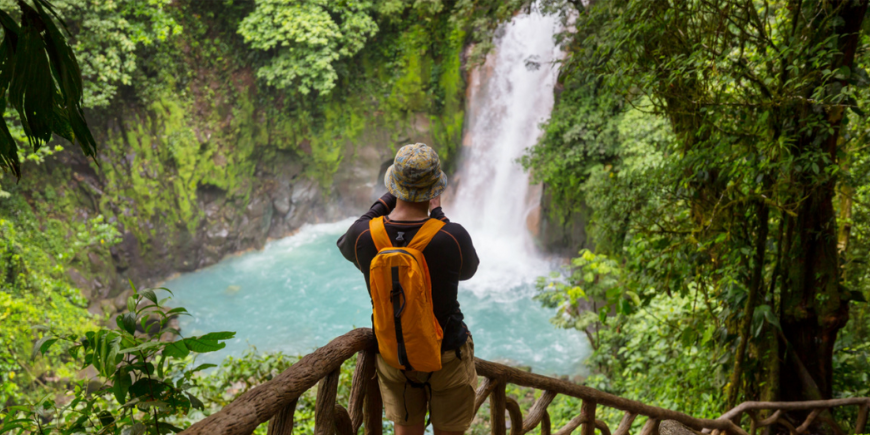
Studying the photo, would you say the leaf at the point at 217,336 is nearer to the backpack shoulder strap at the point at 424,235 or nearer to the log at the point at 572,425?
the backpack shoulder strap at the point at 424,235

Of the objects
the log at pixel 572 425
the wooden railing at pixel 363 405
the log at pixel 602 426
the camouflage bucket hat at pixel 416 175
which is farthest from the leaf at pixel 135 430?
the log at pixel 602 426

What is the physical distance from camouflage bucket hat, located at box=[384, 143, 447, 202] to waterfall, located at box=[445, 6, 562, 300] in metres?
9.16

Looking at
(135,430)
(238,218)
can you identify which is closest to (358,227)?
(135,430)

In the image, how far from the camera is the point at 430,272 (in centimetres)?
143

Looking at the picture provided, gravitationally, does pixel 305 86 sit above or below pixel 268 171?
above

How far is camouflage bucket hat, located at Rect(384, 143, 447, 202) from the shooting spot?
143 centimetres

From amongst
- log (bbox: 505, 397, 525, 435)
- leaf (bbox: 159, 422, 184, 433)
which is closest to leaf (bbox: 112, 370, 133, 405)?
→ leaf (bbox: 159, 422, 184, 433)

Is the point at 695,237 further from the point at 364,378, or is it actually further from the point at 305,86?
the point at 305,86

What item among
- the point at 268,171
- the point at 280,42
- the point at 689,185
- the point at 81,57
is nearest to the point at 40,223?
the point at 81,57

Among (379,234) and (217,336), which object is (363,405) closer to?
(379,234)

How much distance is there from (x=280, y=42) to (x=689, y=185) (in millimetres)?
11096

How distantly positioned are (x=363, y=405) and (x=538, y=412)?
859 mm

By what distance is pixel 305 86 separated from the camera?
1161 cm

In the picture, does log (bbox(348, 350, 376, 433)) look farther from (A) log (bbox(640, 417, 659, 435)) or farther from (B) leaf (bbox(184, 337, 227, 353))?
(A) log (bbox(640, 417, 659, 435))
